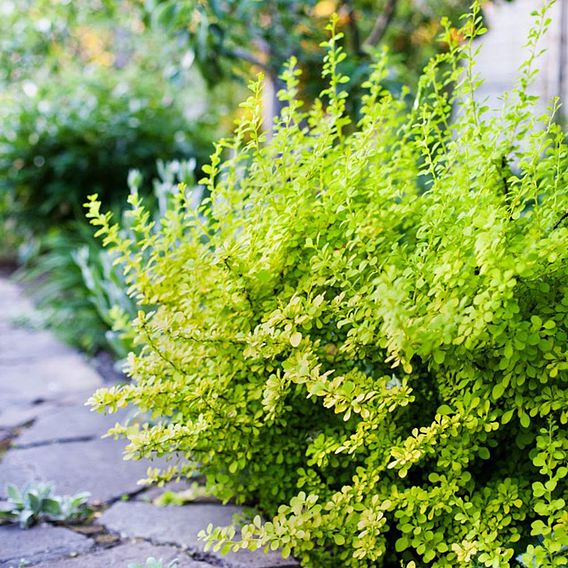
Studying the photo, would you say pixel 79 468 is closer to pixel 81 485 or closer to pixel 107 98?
pixel 81 485

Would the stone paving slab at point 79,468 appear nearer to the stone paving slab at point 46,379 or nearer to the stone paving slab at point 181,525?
the stone paving slab at point 181,525

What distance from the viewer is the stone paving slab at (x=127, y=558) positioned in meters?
1.79

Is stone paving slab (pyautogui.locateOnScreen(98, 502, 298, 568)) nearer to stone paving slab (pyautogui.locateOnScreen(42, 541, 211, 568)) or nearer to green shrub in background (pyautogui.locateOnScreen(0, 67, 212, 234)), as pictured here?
stone paving slab (pyautogui.locateOnScreen(42, 541, 211, 568))

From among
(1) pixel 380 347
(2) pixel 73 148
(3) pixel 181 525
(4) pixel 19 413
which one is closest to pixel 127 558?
(3) pixel 181 525

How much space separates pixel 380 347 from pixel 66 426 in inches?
68.2

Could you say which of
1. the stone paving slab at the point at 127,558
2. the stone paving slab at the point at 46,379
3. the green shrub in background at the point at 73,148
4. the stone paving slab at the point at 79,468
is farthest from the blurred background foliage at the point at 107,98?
the stone paving slab at the point at 127,558

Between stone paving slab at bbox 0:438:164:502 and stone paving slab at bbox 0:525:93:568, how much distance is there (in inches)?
9.8

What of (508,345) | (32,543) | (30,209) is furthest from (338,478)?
(30,209)

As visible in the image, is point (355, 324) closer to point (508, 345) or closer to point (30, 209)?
point (508, 345)

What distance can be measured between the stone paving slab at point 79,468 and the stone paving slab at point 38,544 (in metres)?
0.25

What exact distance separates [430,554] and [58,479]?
4.48 ft

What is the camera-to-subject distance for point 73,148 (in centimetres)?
500

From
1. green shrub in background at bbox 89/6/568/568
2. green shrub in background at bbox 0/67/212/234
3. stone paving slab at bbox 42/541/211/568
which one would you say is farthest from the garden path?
green shrub in background at bbox 0/67/212/234

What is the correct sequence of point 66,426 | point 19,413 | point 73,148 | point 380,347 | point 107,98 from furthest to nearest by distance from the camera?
point 107,98 → point 73,148 → point 19,413 → point 66,426 → point 380,347
